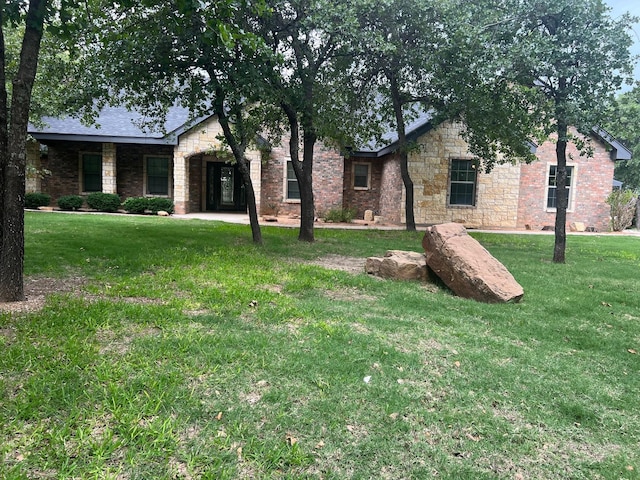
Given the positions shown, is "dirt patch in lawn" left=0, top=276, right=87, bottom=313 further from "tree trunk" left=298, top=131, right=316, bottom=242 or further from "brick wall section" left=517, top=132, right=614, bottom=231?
"brick wall section" left=517, top=132, right=614, bottom=231

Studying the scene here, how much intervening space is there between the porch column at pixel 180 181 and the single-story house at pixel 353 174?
0.04m

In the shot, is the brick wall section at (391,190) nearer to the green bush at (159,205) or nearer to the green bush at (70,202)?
the green bush at (159,205)

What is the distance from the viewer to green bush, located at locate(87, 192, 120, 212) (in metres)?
18.0

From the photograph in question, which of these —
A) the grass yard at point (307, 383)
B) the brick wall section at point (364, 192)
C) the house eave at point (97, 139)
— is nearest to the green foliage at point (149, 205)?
the house eave at point (97, 139)

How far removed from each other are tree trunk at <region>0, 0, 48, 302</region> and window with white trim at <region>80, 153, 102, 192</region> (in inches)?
639

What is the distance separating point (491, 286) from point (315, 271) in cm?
263

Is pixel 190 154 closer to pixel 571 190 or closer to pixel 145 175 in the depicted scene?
pixel 145 175

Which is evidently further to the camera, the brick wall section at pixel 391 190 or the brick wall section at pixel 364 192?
the brick wall section at pixel 364 192

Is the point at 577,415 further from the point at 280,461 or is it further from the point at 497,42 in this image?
the point at 497,42

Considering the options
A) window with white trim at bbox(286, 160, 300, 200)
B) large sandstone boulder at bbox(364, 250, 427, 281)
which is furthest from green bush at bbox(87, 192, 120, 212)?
large sandstone boulder at bbox(364, 250, 427, 281)

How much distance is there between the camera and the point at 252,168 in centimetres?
1833

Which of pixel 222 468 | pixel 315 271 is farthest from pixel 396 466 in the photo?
pixel 315 271

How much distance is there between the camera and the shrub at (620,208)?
63.4ft

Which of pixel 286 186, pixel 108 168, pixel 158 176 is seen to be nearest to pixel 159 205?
pixel 158 176
